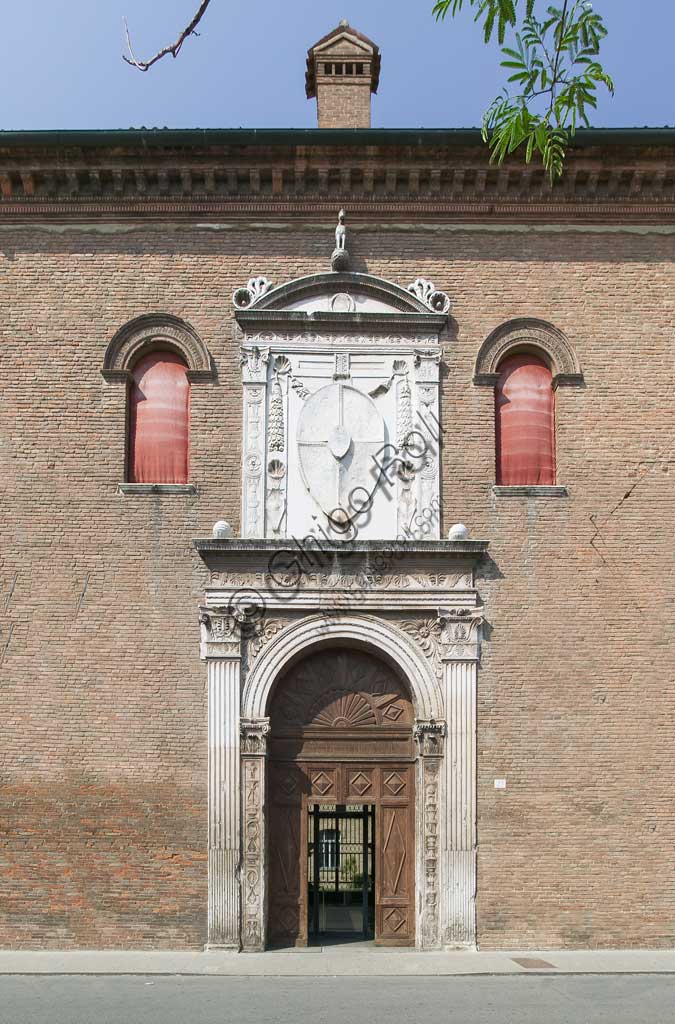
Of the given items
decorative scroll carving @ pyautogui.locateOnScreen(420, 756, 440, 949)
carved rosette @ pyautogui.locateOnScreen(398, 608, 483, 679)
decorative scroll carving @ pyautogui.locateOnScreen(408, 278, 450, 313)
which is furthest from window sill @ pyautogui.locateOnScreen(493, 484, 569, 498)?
decorative scroll carving @ pyautogui.locateOnScreen(420, 756, 440, 949)

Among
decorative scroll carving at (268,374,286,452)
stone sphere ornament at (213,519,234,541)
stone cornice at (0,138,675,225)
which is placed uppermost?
stone cornice at (0,138,675,225)

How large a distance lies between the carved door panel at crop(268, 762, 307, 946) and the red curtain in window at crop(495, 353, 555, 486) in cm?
430

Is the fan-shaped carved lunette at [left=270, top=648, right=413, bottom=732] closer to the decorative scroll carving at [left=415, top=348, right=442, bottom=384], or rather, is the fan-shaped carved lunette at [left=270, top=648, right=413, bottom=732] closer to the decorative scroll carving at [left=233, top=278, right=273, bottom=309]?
the decorative scroll carving at [left=415, top=348, right=442, bottom=384]

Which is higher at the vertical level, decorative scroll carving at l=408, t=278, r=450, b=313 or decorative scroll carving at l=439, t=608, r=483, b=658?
decorative scroll carving at l=408, t=278, r=450, b=313

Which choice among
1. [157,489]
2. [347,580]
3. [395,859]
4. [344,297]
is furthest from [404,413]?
[395,859]

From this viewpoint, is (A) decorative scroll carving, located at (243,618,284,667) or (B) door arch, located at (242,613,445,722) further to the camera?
(A) decorative scroll carving, located at (243,618,284,667)

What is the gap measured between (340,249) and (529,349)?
257 centimetres

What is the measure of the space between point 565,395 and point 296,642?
14.2 ft

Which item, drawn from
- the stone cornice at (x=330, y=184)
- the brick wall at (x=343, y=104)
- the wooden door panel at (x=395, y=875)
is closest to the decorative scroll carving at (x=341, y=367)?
the stone cornice at (x=330, y=184)

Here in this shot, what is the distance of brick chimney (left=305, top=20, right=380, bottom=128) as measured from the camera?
1539 centimetres

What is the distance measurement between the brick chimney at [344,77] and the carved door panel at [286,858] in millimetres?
8530

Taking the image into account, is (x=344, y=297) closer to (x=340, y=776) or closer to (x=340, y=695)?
(x=340, y=695)

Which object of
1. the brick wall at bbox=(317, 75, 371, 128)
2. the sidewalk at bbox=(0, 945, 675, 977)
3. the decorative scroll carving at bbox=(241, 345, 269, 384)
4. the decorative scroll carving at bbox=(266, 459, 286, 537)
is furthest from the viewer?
the brick wall at bbox=(317, 75, 371, 128)

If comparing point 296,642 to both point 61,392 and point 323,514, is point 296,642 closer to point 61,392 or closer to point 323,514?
point 323,514
